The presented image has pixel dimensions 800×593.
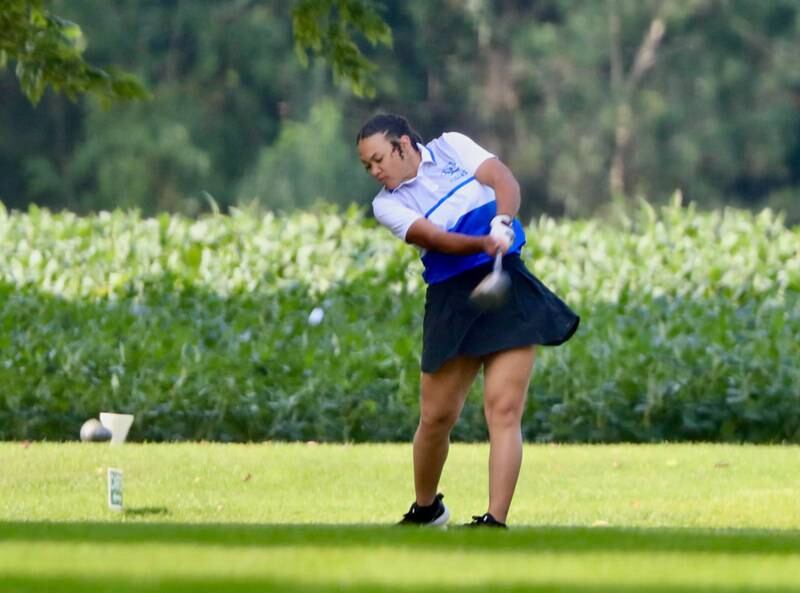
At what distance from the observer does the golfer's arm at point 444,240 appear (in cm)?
702

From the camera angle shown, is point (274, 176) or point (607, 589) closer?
point (607, 589)

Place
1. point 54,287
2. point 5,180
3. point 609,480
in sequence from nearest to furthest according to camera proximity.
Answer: point 609,480, point 54,287, point 5,180

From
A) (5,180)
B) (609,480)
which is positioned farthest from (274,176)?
(609,480)

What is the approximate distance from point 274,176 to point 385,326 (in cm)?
2348

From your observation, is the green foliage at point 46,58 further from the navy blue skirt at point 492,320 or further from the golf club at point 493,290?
the golf club at point 493,290

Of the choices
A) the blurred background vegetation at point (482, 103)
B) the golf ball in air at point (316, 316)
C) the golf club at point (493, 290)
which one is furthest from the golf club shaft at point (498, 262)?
the blurred background vegetation at point (482, 103)

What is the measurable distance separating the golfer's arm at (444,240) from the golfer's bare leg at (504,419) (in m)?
0.39

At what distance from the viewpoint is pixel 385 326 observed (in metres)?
14.3

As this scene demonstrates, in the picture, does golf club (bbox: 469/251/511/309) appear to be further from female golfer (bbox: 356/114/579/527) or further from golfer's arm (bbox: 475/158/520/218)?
golfer's arm (bbox: 475/158/520/218)

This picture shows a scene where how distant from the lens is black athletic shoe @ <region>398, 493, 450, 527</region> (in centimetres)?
764

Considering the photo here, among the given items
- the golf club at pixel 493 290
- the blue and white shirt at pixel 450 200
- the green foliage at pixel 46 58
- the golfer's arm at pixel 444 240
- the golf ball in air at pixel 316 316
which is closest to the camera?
the golf club at pixel 493 290

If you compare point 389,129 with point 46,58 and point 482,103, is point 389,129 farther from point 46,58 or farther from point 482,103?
point 482,103

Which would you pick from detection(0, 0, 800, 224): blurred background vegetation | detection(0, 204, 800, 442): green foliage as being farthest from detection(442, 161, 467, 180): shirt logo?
detection(0, 0, 800, 224): blurred background vegetation

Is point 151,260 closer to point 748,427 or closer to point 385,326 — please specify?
point 385,326
